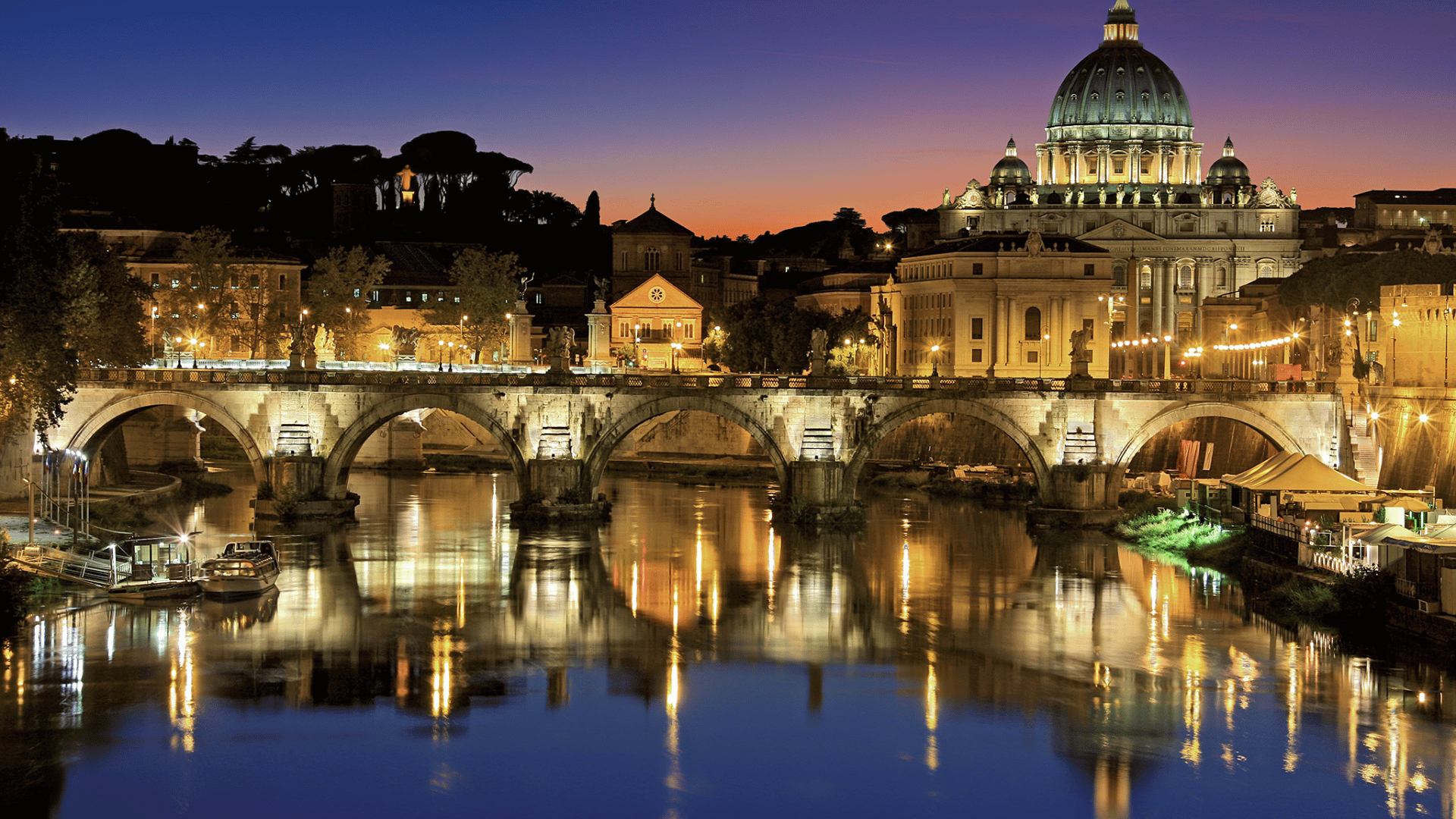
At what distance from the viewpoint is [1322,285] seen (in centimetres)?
7700

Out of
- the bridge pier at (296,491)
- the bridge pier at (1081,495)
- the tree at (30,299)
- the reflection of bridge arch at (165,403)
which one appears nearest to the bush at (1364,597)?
the bridge pier at (1081,495)

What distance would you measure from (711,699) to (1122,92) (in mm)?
118907

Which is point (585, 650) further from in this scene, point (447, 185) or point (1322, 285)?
point (447, 185)

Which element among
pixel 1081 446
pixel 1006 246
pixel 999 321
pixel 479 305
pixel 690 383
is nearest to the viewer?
pixel 1081 446

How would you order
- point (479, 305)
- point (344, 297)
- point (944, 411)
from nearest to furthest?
1. point (944, 411)
2. point (344, 297)
3. point (479, 305)

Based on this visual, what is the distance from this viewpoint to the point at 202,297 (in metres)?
83.1

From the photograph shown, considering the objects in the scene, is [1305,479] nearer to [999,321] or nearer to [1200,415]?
[1200,415]

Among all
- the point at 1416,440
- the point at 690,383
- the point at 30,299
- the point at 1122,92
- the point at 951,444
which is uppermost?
the point at 1122,92

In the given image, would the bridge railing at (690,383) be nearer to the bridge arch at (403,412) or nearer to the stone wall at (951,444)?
the bridge arch at (403,412)

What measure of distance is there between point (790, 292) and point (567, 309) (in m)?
26.0

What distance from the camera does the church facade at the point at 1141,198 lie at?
132 meters

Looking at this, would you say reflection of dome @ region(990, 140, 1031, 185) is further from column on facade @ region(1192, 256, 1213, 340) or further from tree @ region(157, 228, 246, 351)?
Result: tree @ region(157, 228, 246, 351)

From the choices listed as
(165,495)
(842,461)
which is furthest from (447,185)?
(842,461)

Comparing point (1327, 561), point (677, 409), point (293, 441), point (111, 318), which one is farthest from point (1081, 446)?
point (111, 318)
